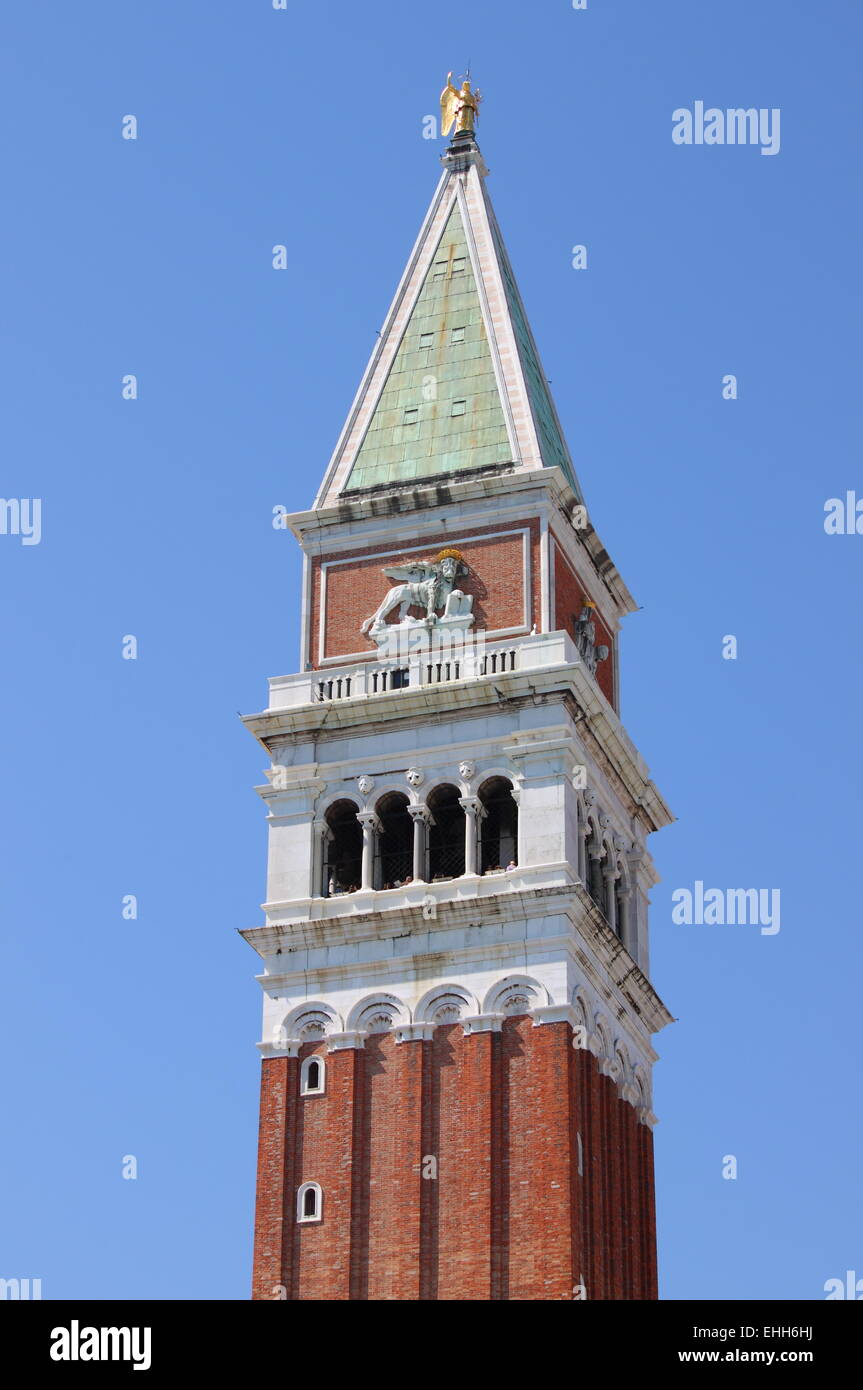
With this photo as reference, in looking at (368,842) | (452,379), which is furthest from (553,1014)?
(452,379)

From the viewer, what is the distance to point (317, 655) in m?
77.0

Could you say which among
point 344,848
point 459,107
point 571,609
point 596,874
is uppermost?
point 459,107

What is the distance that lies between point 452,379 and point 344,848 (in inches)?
611

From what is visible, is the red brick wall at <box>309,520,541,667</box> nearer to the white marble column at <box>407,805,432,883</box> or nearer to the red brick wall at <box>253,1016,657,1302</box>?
the white marble column at <box>407,805,432,883</box>

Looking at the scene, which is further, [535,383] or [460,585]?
[535,383]

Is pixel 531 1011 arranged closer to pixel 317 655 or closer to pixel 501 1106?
pixel 501 1106

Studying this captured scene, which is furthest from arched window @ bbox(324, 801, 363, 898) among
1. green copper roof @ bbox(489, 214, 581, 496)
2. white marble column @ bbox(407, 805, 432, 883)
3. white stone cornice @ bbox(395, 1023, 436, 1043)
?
green copper roof @ bbox(489, 214, 581, 496)

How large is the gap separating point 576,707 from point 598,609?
8.22m

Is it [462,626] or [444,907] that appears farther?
[462,626]

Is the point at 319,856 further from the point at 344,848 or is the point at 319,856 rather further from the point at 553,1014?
the point at 553,1014

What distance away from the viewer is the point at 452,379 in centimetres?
8119

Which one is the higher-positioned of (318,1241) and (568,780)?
(568,780)

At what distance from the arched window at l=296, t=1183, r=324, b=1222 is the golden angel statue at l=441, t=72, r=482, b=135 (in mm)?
37005
